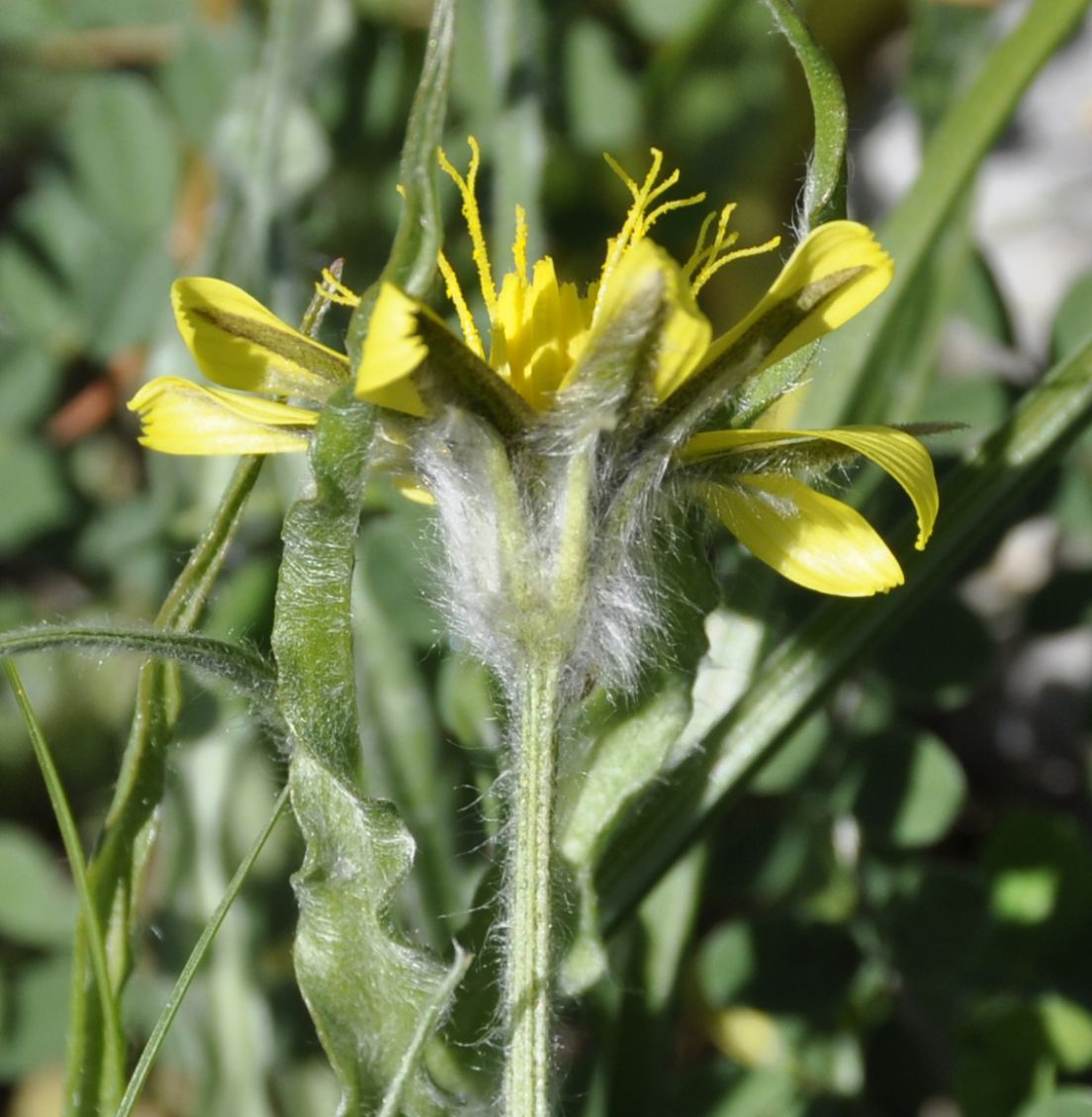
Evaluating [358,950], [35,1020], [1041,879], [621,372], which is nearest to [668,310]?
[621,372]

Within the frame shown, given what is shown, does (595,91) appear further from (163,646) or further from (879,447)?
(163,646)

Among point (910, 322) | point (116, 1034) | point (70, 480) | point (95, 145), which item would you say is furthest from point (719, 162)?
point (116, 1034)

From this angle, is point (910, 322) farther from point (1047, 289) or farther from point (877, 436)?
point (1047, 289)

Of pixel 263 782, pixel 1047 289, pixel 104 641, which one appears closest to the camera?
pixel 104 641

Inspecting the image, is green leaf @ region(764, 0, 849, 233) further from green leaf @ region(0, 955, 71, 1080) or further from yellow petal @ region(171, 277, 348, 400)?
green leaf @ region(0, 955, 71, 1080)

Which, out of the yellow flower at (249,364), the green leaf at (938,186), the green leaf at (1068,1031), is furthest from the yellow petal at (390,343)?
the green leaf at (1068,1031)

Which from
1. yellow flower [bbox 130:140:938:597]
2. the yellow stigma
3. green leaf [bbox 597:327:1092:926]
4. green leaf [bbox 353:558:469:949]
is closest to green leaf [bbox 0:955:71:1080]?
green leaf [bbox 353:558:469:949]
